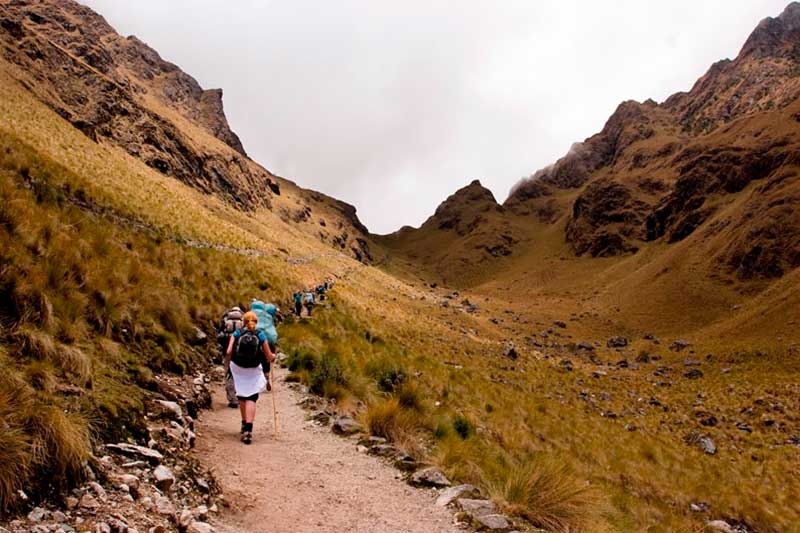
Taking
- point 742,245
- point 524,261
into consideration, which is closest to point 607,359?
→ point 742,245

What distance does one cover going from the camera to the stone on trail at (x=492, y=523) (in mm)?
5707

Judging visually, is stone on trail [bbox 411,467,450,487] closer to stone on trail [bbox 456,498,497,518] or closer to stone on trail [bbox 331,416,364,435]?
stone on trail [bbox 456,498,497,518]

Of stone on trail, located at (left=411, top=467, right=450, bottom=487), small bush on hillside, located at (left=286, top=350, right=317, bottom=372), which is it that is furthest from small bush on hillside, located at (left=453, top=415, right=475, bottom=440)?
small bush on hillside, located at (left=286, top=350, right=317, bottom=372)

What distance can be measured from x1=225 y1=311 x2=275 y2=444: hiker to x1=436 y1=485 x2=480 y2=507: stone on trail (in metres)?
3.53

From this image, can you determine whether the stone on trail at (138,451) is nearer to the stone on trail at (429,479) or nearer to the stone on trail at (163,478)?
the stone on trail at (163,478)

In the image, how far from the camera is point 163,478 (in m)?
5.18

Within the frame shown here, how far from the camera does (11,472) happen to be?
3.73 metres

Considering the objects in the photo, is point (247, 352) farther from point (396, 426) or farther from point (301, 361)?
point (301, 361)

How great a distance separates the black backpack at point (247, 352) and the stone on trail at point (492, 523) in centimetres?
462

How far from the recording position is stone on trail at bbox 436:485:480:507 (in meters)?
6.48


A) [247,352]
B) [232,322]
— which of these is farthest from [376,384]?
[247,352]

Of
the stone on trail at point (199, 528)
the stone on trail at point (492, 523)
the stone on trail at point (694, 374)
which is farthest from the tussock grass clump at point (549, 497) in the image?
the stone on trail at point (694, 374)

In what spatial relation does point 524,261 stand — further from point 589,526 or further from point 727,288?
point 589,526

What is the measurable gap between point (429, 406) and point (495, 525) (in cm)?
616
